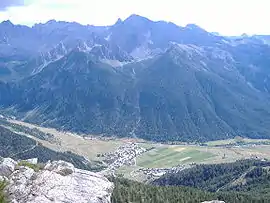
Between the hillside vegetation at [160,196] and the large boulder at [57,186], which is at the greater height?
the large boulder at [57,186]

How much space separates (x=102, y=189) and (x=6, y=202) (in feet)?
68.1

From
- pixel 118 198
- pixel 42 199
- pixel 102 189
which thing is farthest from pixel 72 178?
pixel 118 198

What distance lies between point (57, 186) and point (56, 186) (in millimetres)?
190

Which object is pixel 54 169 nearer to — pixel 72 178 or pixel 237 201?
pixel 72 178

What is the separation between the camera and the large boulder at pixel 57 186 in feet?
285

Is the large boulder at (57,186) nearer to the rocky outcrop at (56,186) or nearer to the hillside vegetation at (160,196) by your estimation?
the rocky outcrop at (56,186)

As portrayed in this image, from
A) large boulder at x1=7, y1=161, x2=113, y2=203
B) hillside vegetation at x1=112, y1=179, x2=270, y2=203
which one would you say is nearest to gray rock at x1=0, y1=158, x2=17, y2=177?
large boulder at x1=7, y1=161, x2=113, y2=203

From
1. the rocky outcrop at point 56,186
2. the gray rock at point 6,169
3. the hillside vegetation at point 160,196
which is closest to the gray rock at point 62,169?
the rocky outcrop at point 56,186

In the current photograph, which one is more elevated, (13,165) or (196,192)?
(13,165)

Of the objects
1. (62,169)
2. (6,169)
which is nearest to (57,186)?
(62,169)

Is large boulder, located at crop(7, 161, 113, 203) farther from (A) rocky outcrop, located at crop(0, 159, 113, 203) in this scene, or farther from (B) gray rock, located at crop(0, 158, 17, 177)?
(B) gray rock, located at crop(0, 158, 17, 177)

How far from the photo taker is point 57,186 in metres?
91.1

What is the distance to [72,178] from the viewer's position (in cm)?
9762

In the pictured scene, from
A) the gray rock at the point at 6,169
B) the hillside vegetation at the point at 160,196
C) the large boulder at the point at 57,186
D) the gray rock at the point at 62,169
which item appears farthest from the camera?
the hillside vegetation at the point at 160,196
